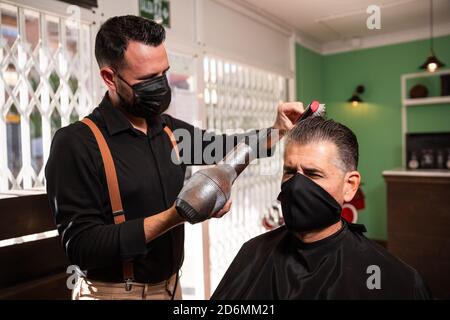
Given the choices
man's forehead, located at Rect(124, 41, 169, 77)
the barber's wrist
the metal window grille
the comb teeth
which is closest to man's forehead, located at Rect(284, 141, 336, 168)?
the comb teeth

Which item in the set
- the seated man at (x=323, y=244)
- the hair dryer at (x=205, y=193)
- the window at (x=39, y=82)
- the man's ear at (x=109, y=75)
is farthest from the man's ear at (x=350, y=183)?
the window at (x=39, y=82)

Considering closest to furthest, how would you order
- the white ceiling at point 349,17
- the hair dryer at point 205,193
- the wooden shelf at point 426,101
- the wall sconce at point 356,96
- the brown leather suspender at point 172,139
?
the hair dryer at point 205,193
the brown leather suspender at point 172,139
the white ceiling at point 349,17
the wooden shelf at point 426,101
the wall sconce at point 356,96

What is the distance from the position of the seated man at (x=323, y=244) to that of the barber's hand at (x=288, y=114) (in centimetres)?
12

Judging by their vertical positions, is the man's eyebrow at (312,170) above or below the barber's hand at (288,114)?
below

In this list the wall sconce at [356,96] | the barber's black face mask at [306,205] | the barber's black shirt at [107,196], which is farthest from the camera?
the wall sconce at [356,96]

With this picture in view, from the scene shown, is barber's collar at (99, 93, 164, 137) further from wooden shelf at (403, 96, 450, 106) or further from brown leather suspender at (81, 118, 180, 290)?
wooden shelf at (403, 96, 450, 106)

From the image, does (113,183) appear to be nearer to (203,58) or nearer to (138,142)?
(138,142)

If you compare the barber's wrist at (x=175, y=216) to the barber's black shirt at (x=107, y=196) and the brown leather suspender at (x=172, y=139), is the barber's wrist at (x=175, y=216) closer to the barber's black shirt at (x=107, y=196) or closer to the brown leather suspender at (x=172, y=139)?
the barber's black shirt at (x=107, y=196)

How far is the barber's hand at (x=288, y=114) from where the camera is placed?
4.62 feet

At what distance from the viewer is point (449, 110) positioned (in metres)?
4.09

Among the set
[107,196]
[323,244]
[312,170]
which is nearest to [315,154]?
[312,170]
